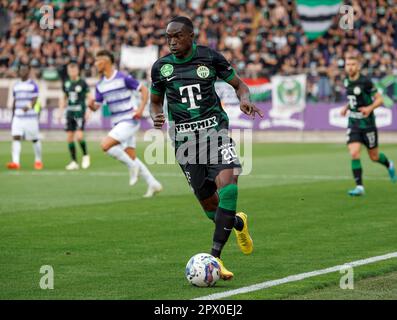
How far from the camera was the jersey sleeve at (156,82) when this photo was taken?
9.98 metres

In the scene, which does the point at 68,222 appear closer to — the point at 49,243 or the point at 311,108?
the point at 49,243

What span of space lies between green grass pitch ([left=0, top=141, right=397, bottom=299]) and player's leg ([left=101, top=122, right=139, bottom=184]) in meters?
0.64

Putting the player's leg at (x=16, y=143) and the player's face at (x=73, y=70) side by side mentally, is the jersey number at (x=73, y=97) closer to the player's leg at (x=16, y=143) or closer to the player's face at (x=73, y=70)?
the player's face at (x=73, y=70)

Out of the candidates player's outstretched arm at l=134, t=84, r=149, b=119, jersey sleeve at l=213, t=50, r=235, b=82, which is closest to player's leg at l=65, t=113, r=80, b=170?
player's outstretched arm at l=134, t=84, r=149, b=119

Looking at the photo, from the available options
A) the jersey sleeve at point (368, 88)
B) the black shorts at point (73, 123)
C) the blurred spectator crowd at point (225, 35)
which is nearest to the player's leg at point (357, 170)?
the jersey sleeve at point (368, 88)

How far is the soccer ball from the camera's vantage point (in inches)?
344

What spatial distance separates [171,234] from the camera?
12.4 meters

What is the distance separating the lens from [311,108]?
3650 centimetres

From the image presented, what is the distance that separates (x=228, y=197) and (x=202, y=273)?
102 cm

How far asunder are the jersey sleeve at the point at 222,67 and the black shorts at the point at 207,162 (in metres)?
0.65

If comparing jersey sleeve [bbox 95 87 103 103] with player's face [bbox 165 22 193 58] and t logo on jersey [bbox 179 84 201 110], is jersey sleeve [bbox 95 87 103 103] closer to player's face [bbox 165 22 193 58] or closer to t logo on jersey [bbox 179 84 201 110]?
t logo on jersey [bbox 179 84 201 110]

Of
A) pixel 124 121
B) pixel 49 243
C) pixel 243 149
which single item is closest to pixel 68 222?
pixel 49 243
